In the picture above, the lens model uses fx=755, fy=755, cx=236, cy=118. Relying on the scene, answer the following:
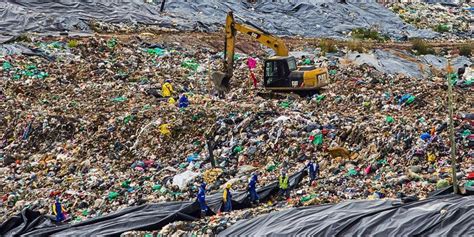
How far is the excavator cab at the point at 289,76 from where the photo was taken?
15.4 m

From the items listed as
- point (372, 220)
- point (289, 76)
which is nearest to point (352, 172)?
point (372, 220)

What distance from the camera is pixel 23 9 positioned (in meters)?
22.5

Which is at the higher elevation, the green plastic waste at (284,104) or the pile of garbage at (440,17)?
the pile of garbage at (440,17)

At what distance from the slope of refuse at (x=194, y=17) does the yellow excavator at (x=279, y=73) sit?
267 inches

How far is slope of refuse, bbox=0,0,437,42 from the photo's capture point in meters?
21.9

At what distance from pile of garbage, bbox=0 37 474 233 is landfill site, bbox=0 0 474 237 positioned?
0.12ft

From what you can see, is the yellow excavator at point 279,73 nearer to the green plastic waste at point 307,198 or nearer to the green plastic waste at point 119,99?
the green plastic waste at point 119,99

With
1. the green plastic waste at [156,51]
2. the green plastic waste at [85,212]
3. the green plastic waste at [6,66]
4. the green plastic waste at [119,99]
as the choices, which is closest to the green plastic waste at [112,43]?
the green plastic waste at [156,51]

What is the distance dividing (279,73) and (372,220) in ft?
26.4

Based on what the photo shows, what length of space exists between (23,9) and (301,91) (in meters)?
10.7

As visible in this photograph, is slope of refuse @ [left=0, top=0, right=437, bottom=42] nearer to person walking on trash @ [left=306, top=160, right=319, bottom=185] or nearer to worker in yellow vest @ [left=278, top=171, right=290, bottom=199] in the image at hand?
A: person walking on trash @ [left=306, top=160, right=319, bottom=185]

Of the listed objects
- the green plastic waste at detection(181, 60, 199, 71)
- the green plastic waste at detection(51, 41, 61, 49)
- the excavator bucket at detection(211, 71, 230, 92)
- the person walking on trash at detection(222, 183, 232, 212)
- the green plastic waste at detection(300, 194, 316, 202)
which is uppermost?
the green plastic waste at detection(300, 194, 316, 202)

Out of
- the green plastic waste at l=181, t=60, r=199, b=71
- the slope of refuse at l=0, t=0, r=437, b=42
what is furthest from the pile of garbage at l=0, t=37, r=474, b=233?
the slope of refuse at l=0, t=0, r=437, b=42

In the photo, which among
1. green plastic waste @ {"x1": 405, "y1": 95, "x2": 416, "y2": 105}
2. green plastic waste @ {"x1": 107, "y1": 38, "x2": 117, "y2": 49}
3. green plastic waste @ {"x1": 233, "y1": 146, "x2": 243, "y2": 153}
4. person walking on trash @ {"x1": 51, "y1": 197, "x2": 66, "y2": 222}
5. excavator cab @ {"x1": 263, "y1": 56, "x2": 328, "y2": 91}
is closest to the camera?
person walking on trash @ {"x1": 51, "y1": 197, "x2": 66, "y2": 222}
